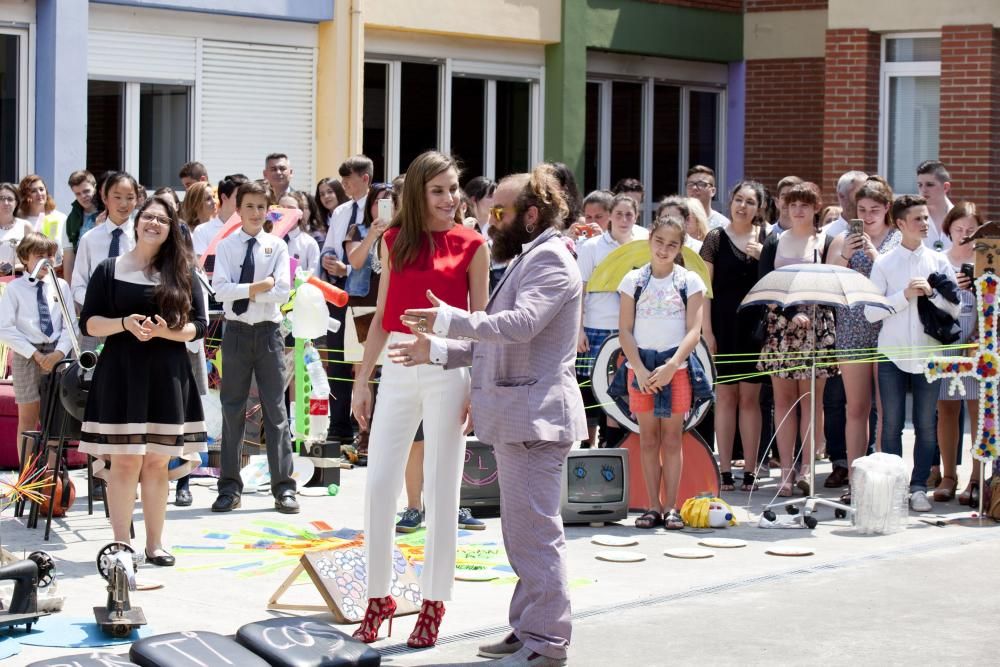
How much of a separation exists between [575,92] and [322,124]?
3752mm

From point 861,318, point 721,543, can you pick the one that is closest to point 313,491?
point 721,543

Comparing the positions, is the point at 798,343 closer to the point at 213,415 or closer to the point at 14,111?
the point at 213,415

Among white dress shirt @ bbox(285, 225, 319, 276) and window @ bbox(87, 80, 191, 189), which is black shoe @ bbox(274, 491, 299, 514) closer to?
white dress shirt @ bbox(285, 225, 319, 276)

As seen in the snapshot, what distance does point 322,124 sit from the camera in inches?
742

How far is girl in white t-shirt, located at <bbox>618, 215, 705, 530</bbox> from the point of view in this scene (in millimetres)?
10000

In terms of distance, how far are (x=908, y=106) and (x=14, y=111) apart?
10.1 m

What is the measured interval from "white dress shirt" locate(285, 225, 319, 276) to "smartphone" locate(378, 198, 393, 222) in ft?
3.42

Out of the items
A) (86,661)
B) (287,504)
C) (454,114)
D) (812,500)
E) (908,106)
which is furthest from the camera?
(454,114)

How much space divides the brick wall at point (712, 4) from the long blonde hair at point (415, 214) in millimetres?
14866

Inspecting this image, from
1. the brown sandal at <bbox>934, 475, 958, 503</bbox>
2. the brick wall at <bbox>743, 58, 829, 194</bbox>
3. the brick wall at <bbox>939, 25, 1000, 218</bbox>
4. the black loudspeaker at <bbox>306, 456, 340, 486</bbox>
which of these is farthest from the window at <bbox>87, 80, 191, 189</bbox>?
the brown sandal at <bbox>934, 475, 958, 503</bbox>

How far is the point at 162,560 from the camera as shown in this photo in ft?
28.6

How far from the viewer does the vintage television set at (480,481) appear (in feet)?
34.1

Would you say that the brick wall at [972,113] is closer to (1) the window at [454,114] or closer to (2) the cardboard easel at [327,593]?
(1) the window at [454,114]

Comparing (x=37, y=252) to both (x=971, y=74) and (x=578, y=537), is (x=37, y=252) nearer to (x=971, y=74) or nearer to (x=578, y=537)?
(x=578, y=537)
